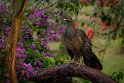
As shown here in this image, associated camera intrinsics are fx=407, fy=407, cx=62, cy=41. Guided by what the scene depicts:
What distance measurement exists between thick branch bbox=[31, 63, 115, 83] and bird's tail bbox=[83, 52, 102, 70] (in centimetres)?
21

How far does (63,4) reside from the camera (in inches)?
317

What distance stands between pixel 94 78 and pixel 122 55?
31.9ft

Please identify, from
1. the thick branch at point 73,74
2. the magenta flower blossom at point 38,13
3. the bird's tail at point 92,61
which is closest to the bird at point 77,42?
the bird's tail at point 92,61

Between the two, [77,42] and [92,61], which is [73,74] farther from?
[77,42]

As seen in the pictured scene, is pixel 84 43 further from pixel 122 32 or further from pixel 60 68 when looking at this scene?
pixel 122 32

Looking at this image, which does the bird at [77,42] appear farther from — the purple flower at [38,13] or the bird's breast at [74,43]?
the purple flower at [38,13]

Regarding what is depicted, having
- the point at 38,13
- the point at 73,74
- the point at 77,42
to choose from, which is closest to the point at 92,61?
the point at 73,74

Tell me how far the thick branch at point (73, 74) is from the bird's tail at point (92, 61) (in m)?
0.21

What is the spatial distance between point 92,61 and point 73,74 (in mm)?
387

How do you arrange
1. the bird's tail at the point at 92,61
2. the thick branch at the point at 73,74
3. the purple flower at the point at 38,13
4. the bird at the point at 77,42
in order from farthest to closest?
the purple flower at the point at 38,13, the bird at the point at 77,42, the bird's tail at the point at 92,61, the thick branch at the point at 73,74

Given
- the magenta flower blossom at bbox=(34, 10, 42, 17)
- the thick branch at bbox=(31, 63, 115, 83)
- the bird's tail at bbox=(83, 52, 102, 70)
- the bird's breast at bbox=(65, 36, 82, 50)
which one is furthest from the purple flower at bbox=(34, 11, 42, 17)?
the bird's tail at bbox=(83, 52, 102, 70)

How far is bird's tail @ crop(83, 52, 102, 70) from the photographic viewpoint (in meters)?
6.78

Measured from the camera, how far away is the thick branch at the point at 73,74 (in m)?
6.33

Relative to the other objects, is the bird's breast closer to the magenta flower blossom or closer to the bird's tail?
the bird's tail
